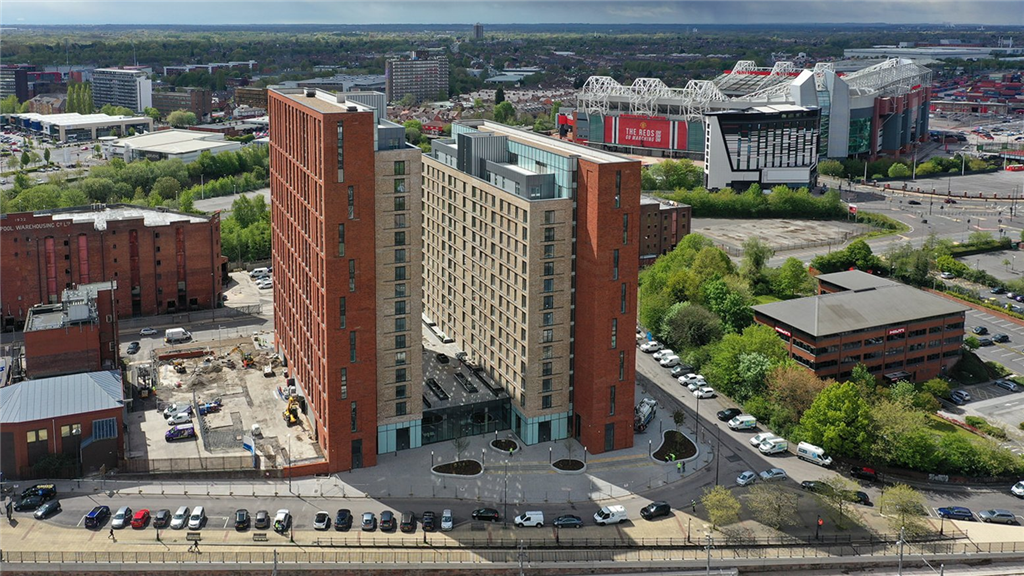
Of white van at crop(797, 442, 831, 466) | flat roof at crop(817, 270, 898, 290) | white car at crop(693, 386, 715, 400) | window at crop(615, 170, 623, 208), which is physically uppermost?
window at crop(615, 170, 623, 208)

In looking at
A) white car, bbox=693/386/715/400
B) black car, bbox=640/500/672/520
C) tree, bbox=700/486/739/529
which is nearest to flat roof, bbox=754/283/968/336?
white car, bbox=693/386/715/400

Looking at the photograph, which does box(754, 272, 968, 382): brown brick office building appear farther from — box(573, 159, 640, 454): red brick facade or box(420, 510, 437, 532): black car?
box(420, 510, 437, 532): black car

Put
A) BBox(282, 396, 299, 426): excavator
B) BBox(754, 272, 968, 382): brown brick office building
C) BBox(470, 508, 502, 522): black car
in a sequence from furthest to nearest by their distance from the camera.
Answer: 1. BBox(754, 272, 968, 382): brown brick office building
2. BBox(282, 396, 299, 426): excavator
3. BBox(470, 508, 502, 522): black car

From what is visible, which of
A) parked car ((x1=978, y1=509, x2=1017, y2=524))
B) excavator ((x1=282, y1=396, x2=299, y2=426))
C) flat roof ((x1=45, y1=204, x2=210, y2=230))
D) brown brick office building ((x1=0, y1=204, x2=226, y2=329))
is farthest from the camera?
flat roof ((x1=45, y1=204, x2=210, y2=230))

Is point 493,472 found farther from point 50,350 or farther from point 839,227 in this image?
point 839,227

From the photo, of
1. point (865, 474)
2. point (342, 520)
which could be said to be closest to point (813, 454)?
point (865, 474)

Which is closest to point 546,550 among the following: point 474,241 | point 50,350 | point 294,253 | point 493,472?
point 493,472

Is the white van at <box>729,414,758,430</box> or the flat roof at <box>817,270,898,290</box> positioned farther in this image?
the flat roof at <box>817,270,898,290</box>

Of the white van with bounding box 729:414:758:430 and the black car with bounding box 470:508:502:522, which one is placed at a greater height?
the white van with bounding box 729:414:758:430
